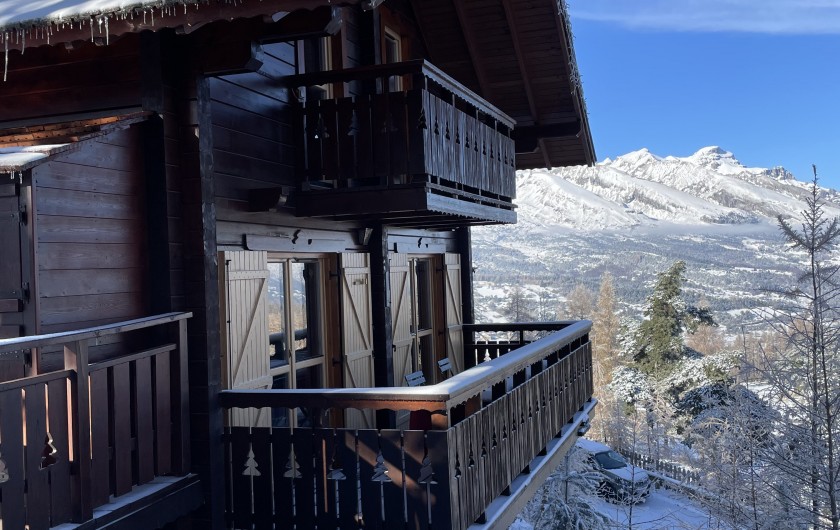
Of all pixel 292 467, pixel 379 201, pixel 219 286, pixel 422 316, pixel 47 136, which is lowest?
pixel 292 467

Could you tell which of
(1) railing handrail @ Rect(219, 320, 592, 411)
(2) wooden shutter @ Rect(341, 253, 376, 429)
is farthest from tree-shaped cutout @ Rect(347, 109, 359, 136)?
(1) railing handrail @ Rect(219, 320, 592, 411)

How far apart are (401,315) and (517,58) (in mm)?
3800

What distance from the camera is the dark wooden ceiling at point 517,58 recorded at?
10.5 metres

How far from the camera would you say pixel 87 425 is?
467 centimetres

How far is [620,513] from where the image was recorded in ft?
95.4

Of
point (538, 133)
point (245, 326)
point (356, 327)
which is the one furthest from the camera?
point (538, 133)

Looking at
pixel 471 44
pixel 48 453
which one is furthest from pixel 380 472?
pixel 471 44

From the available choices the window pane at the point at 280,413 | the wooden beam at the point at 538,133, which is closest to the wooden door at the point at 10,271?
the window pane at the point at 280,413

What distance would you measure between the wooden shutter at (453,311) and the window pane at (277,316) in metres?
4.69

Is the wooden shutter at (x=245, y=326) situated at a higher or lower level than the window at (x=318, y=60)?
lower

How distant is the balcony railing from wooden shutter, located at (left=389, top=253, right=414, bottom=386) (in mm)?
4508

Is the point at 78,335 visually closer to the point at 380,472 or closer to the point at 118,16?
the point at 118,16

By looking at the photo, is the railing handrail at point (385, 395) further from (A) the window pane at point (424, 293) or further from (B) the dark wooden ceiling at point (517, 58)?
(B) the dark wooden ceiling at point (517, 58)

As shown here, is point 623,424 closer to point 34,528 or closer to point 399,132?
point 399,132
